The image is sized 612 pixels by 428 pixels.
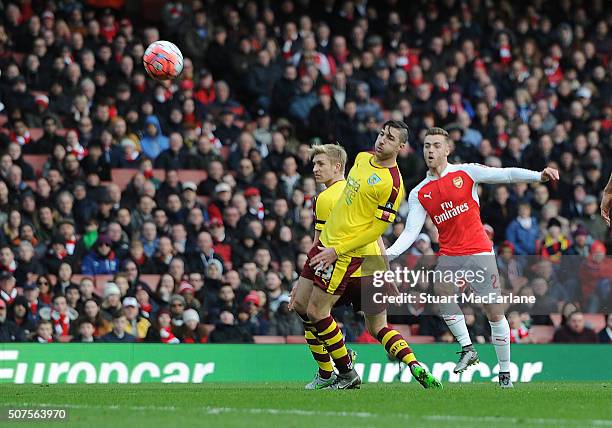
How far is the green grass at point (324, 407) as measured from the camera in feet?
27.9

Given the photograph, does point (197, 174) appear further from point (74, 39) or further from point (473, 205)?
point (473, 205)

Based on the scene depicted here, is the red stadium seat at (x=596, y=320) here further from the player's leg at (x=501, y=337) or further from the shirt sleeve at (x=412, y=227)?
the shirt sleeve at (x=412, y=227)

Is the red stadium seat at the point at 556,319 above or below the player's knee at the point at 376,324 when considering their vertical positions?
below

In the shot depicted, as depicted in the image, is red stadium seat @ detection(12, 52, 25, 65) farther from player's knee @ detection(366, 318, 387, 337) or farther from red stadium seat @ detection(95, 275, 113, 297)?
player's knee @ detection(366, 318, 387, 337)

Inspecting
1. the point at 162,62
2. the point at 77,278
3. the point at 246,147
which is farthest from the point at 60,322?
the point at 246,147

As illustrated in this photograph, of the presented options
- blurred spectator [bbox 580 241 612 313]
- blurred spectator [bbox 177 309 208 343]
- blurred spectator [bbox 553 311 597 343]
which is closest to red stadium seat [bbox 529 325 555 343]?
blurred spectator [bbox 553 311 597 343]

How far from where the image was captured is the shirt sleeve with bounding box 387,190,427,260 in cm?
1248

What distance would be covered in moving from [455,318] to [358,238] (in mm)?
2141

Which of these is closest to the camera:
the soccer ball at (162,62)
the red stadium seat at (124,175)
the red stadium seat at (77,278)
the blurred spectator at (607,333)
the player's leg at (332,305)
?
the player's leg at (332,305)

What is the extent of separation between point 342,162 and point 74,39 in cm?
971

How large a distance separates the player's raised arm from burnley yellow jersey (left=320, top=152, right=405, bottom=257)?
3.84ft

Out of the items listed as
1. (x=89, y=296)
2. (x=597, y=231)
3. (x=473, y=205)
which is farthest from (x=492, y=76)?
(x=473, y=205)

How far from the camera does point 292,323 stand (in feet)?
59.4

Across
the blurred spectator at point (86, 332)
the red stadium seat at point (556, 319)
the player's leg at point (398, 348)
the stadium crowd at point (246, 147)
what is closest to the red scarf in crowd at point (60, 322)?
the stadium crowd at point (246, 147)
